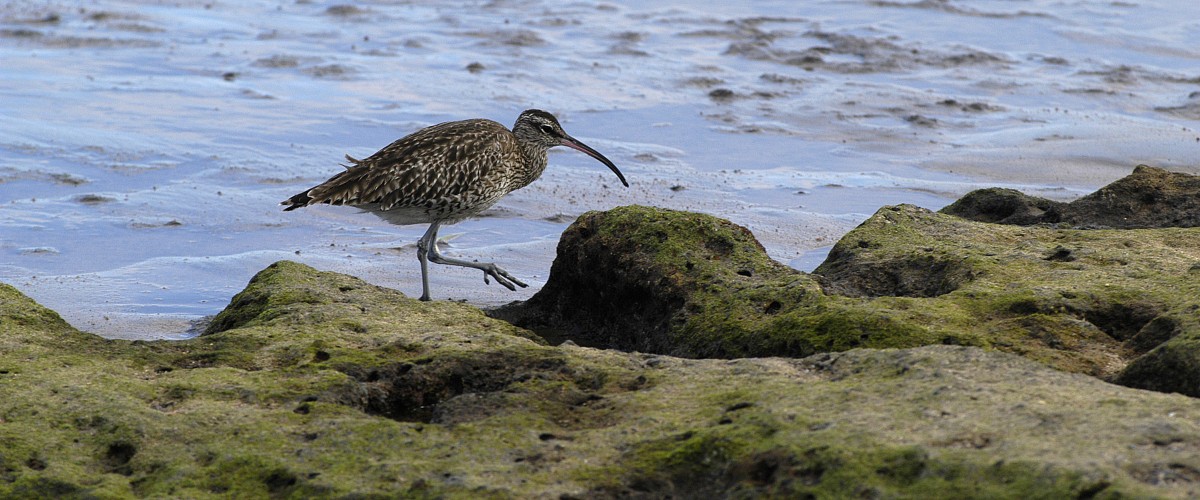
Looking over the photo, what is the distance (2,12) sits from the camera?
19891mm

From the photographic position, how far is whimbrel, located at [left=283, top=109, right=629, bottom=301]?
8992 mm

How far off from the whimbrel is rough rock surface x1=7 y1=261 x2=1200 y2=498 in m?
3.16

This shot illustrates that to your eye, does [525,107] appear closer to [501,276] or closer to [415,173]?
[415,173]

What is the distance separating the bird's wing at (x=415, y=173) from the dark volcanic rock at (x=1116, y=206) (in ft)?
10.6

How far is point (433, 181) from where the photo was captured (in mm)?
9086

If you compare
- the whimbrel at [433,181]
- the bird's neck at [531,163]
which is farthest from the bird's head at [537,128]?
the whimbrel at [433,181]

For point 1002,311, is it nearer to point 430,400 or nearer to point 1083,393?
point 1083,393

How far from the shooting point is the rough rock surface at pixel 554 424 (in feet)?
13.4

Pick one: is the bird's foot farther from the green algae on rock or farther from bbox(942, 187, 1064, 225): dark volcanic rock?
bbox(942, 187, 1064, 225): dark volcanic rock

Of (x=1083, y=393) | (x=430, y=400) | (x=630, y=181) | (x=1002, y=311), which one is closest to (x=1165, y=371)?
(x=1083, y=393)

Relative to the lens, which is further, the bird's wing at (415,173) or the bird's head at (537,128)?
the bird's head at (537,128)

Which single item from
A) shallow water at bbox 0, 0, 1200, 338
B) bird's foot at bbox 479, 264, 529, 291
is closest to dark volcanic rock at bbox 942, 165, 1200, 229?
shallow water at bbox 0, 0, 1200, 338

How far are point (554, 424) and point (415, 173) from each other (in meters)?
4.48

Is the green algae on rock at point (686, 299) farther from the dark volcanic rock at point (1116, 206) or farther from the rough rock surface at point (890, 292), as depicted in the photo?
the dark volcanic rock at point (1116, 206)
